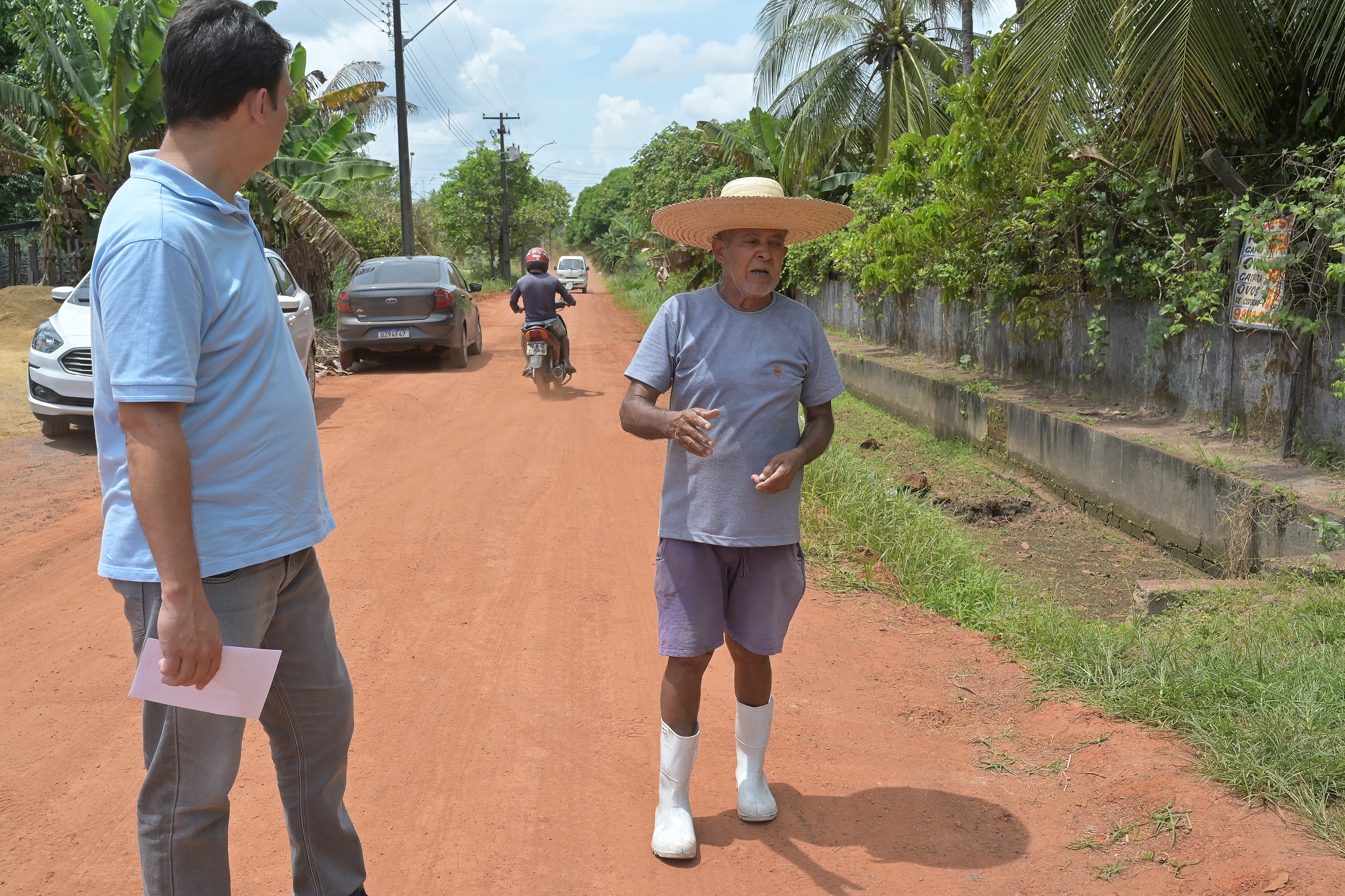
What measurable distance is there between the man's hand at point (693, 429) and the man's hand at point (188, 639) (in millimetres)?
1408

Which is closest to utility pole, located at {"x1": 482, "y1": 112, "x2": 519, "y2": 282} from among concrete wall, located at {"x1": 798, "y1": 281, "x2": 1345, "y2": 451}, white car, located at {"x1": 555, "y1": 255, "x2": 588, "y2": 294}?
white car, located at {"x1": 555, "y1": 255, "x2": 588, "y2": 294}

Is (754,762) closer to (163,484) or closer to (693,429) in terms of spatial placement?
(693,429)

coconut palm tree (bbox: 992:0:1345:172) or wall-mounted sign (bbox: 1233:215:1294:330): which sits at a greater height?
coconut palm tree (bbox: 992:0:1345:172)

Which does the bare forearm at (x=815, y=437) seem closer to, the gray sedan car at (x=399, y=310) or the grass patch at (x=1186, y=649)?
the grass patch at (x=1186, y=649)

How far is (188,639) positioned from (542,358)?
11.4 meters

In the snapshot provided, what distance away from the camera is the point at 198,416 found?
2178 mm

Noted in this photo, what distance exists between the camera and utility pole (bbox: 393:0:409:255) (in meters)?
23.9

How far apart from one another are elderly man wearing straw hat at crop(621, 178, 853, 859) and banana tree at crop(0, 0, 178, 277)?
46.6 feet

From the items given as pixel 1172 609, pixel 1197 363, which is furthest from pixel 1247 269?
pixel 1172 609

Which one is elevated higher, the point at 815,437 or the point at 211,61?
the point at 211,61

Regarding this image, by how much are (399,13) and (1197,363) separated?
21.5m

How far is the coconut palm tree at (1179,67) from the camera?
8016 mm

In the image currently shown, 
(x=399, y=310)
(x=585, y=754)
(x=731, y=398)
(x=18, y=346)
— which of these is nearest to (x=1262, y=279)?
(x=731, y=398)

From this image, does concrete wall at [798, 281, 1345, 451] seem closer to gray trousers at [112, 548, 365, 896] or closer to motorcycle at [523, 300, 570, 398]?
motorcycle at [523, 300, 570, 398]
